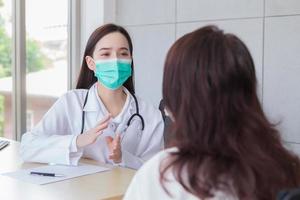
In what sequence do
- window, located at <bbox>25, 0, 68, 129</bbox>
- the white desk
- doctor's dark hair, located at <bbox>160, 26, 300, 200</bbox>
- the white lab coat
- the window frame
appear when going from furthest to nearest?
window, located at <bbox>25, 0, 68, 129</bbox>, the window frame, the white lab coat, the white desk, doctor's dark hair, located at <bbox>160, 26, 300, 200</bbox>

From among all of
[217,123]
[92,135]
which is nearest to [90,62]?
[92,135]

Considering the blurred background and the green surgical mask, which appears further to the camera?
the blurred background

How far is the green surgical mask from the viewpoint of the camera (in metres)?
2.08

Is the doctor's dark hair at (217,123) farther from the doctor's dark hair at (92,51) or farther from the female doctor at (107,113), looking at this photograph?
the doctor's dark hair at (92,51)

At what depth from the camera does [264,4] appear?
283 cm

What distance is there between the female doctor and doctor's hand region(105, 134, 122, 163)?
4 centimetres

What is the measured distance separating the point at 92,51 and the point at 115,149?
515 mm

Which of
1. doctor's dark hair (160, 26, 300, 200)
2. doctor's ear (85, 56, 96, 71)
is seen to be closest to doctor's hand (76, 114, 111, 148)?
doctor's ear (85, 56, 96, 71)

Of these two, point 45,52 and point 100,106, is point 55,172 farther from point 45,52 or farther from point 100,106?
point 45,52

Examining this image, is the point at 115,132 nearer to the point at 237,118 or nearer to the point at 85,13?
the point at 237,118

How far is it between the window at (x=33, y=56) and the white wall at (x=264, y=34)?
35.1 inches

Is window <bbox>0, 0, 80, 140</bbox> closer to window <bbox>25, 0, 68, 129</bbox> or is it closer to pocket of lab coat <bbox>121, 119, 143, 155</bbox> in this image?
window <bbox>25, 0, 68, 129</bbox>

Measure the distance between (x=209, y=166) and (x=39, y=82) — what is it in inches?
126

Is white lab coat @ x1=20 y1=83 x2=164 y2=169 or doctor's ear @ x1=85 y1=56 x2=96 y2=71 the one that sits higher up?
doctor's ear @ x1=85 y1=56 x2=96 y2=71
